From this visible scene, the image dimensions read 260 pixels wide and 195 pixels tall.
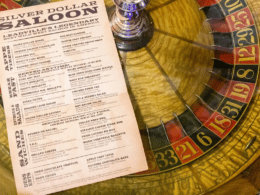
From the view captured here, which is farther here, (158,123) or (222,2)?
(222,2)

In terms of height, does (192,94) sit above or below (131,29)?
below

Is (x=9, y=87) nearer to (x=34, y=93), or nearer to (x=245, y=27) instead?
(x=34, y=93)

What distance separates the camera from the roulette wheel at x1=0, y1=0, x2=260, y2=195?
0.85 m

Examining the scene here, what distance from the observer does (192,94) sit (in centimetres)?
92

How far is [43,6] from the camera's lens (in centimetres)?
93

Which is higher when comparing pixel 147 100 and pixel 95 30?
pixel 95 30

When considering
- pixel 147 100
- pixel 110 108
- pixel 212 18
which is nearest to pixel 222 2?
pixel 212 18

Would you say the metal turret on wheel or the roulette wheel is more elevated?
the metal turret on wheel

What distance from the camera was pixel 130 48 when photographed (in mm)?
916

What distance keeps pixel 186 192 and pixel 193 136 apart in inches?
8.6

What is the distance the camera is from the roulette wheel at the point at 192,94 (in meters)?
0.85

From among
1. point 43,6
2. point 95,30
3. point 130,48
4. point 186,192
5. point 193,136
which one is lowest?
point 186,192

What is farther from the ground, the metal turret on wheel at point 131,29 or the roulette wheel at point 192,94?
the metal turret on wheel at point 131,29

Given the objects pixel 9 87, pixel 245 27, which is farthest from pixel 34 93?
pixel 245 27
